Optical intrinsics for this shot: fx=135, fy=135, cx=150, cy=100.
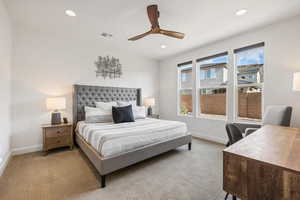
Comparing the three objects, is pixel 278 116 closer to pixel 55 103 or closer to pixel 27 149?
pixel 55 103

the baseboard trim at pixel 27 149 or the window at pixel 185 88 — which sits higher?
the window at pixel 185 88

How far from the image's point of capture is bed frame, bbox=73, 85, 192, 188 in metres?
1.90

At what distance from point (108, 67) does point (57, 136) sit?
2237 millimetres

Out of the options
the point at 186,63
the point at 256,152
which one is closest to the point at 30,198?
the point at 256,152

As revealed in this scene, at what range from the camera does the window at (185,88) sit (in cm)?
447

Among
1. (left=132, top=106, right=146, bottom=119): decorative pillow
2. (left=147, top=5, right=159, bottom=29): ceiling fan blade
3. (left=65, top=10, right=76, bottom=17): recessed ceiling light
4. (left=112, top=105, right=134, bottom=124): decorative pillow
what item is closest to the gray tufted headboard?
(left=132, top=106, right=146, bottom=119): decorative pillow

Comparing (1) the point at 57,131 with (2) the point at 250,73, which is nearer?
(1) the point at 57,131

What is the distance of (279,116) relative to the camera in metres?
2.28

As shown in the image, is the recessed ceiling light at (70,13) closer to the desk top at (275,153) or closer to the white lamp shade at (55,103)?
the white lamp shade at (55,103)

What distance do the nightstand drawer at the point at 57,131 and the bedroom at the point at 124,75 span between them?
403 millimetres

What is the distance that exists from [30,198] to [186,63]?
14.9ft

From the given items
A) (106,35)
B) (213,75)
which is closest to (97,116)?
(106,35)

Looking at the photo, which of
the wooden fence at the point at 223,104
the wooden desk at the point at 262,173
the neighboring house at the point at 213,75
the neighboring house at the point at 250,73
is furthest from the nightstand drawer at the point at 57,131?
the neighboring house at the point at 250,73

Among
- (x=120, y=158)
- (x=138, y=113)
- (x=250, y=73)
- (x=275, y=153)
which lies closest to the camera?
(x=275, y=153)
